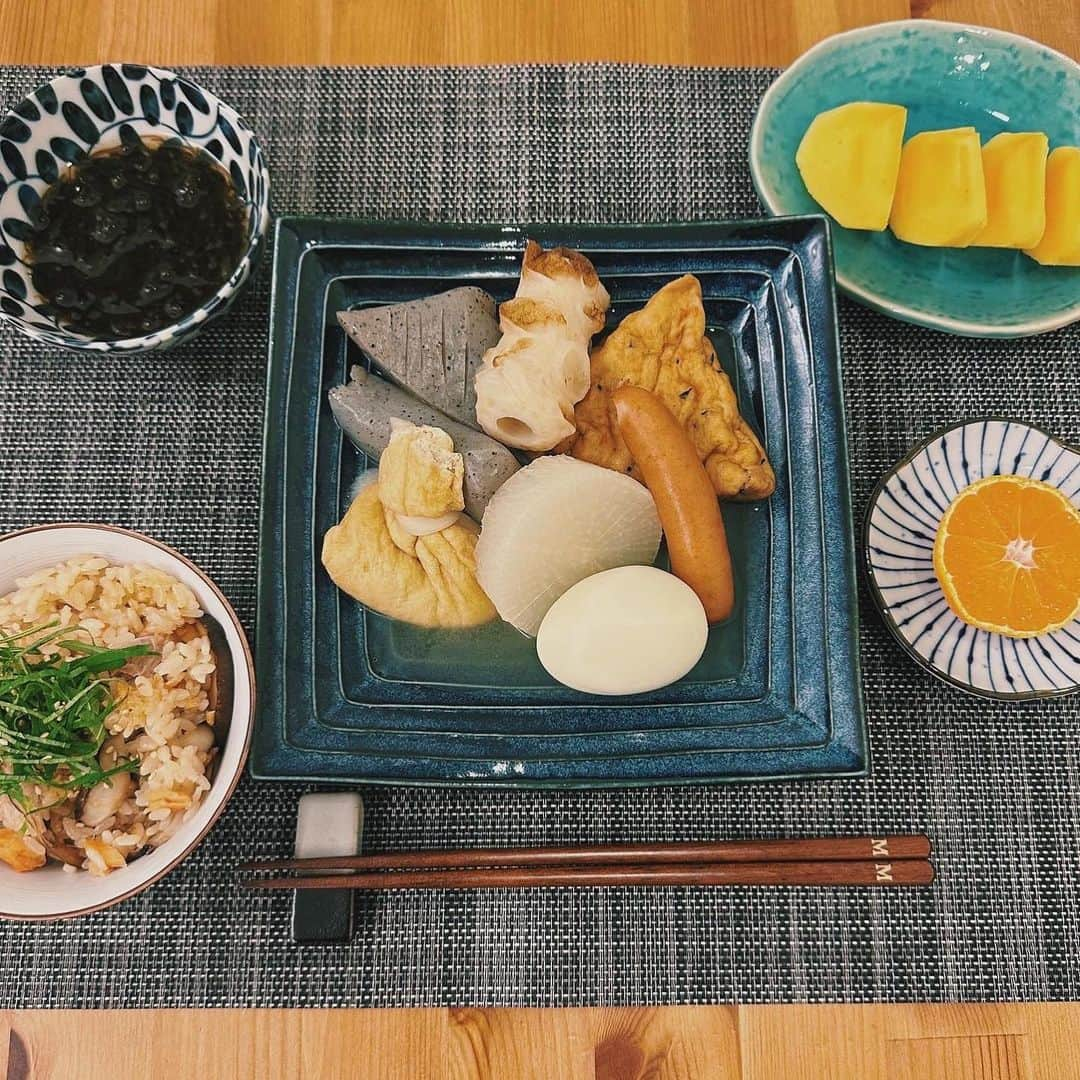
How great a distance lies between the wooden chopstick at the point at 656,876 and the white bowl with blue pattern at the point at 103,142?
0.87m

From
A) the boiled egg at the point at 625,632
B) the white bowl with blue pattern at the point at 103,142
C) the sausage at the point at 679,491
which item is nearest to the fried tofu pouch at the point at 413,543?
the boiled egg at the point at 625,632

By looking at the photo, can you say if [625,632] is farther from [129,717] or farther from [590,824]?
[129,717]

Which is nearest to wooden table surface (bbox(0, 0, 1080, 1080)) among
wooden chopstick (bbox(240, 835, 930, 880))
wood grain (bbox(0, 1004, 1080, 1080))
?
wood grain (bbox(0, 1004, 1080, 1080))

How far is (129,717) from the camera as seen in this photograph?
1178mm

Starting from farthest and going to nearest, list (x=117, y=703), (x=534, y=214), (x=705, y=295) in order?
(x=534, y=214), (x=705, y=295), (x=117, y=703)

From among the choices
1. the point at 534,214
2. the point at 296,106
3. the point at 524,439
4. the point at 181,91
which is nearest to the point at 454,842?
the point at 524,439

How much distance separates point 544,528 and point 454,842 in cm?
53

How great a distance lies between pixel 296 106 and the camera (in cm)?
165

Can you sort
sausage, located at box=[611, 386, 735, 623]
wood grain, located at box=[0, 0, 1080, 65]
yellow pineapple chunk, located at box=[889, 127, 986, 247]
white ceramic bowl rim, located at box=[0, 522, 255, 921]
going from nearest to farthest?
white ceramic bowl rim, located at box=[0, 522, 255, 921], sausage, located at box=[611, 386, 735, 623], yellow pineapple chunk, located at box=[889, 127, 986, 247], wood grain, located at box=[0, 0, 1080, 65]

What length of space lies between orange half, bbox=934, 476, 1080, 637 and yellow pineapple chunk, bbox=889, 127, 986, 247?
451mm

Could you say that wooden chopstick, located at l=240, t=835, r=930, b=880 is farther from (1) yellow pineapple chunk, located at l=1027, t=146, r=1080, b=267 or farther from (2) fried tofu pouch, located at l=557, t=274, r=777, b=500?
(1) yellow pineapple chunk, located at l=1027, t=146, r=1080, b=267

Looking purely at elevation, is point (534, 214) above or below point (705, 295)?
above

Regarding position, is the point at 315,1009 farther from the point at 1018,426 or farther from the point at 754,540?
the point at 1018,426

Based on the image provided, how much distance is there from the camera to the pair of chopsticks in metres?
1.28
